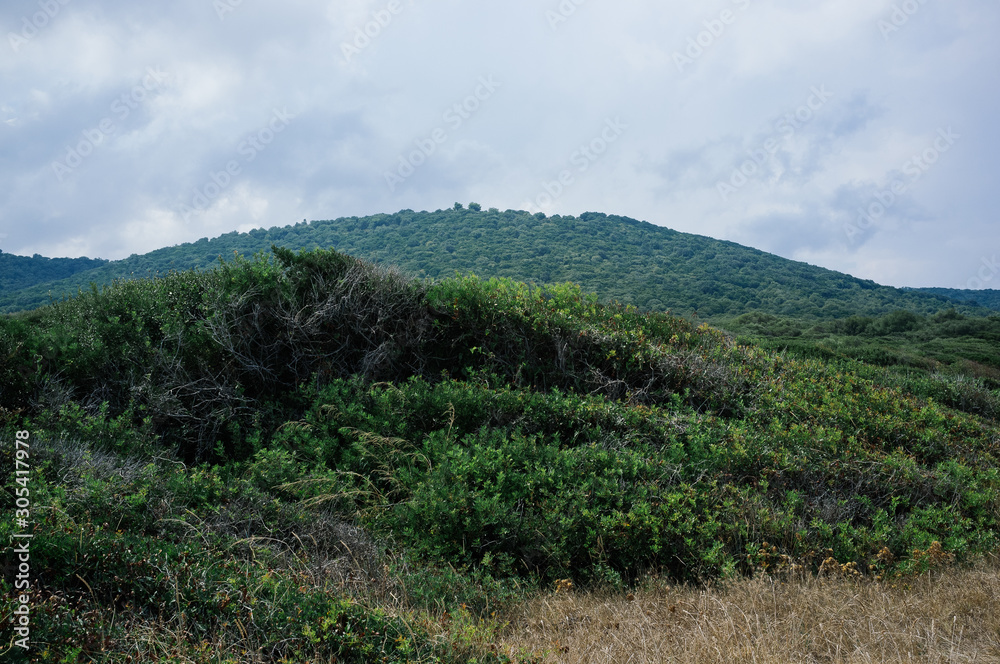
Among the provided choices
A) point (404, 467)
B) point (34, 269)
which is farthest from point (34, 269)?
point (404, 467)

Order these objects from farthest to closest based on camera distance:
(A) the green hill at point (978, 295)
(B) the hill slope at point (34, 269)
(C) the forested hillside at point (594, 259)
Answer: (A) the green hill at point (978, 295), (C) the forested hillside at point (594, 259), (B) the hill slope at point (34, 269)

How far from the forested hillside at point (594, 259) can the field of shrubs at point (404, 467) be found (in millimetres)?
32694

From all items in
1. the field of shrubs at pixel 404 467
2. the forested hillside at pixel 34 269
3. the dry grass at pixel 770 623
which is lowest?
the dry grass at pixel 770 623

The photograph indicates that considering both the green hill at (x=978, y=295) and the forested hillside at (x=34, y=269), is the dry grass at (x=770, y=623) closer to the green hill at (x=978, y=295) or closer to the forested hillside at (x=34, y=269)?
the forested hillside at (x=34, y=269)

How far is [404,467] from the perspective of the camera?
5.09 metres

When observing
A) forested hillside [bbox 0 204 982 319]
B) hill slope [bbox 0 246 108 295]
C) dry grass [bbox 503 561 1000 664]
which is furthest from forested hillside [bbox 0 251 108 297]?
dry grass [bbox 503 561 1000 664]

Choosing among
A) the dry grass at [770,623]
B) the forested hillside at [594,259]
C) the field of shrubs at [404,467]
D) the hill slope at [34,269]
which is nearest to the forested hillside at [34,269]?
the hill slope at [34,269]

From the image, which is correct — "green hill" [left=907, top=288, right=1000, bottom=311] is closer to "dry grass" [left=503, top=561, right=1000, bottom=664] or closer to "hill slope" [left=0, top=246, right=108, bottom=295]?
"dry grass" [left=503, top=561, right=1000, bottom=664]

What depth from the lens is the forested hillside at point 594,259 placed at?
152 ft

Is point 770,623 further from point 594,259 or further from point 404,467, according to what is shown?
point 594,259

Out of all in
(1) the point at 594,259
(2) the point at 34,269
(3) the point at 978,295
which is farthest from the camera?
(3) the point at 978,295

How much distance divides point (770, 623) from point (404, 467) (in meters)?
3.22

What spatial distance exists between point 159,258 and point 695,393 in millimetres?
54548

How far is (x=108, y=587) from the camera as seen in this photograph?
113 inches
